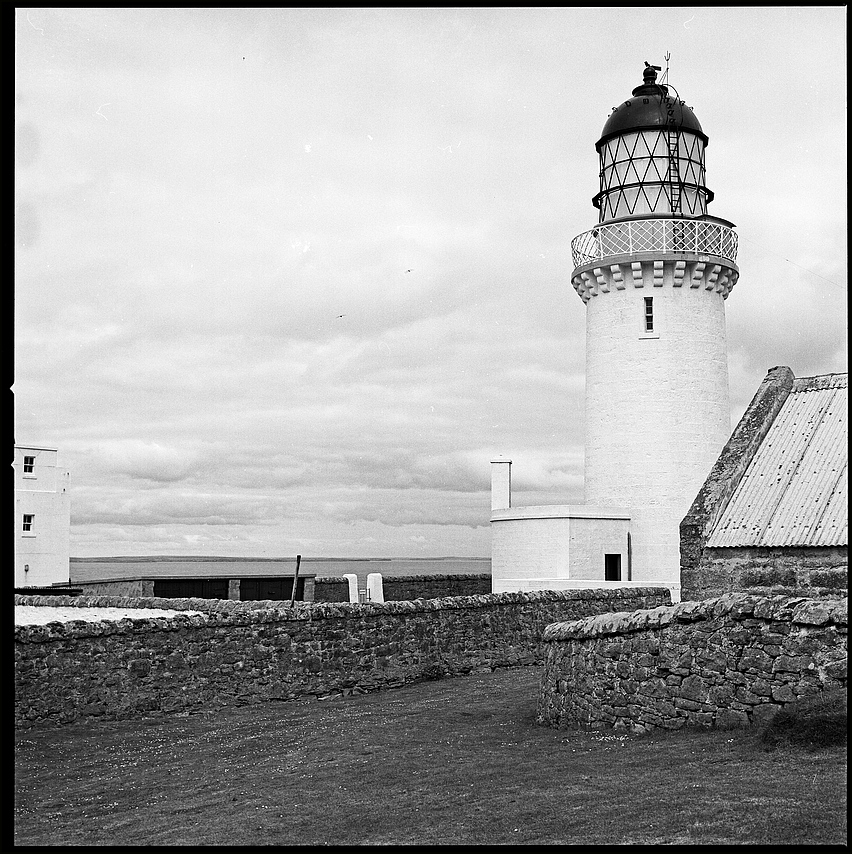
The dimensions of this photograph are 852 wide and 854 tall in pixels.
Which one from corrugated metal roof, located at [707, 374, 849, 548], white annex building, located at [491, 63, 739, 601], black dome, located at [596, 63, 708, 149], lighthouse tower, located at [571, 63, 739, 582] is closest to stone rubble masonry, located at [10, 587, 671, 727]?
corrugated metal roof, located at [707, 374, 849, 548]

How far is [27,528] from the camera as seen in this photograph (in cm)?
4025

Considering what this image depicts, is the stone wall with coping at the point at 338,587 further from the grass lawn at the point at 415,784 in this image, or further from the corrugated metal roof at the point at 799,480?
the grass lawn at the point at 415,784

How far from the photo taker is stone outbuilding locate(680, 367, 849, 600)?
15.3m

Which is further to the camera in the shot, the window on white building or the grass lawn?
the window on white building

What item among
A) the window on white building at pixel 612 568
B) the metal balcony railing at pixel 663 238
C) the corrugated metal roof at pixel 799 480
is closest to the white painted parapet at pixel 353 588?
the window on white building at pixel 612 568

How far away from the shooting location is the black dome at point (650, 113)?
26125 mm

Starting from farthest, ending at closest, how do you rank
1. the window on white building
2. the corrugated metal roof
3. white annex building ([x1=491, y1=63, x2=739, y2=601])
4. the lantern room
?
1. the lantern room
2. the window on white building
3. white annex building ([x1=491, y1=63, x2=739, y2=601])
4. the corrugated metal roof

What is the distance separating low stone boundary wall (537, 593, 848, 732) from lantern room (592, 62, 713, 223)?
1759 centimetres

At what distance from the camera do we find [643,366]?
83.0ft

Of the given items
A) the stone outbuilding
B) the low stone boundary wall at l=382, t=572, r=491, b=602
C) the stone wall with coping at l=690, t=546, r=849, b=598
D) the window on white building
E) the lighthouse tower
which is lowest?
the low stone boundary wall at l=382, t=572, r=491, b=602

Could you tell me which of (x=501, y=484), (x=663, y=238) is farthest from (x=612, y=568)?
(x=663, y=238)

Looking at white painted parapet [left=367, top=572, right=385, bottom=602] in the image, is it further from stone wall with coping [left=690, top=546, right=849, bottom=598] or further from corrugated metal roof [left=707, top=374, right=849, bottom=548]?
corrugated metal roof [left=707, top=374, right=849, bottom=548]

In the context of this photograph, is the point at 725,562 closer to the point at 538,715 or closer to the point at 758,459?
the point at 758,459

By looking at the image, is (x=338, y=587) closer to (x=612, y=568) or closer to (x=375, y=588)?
(x=375, y=588)
